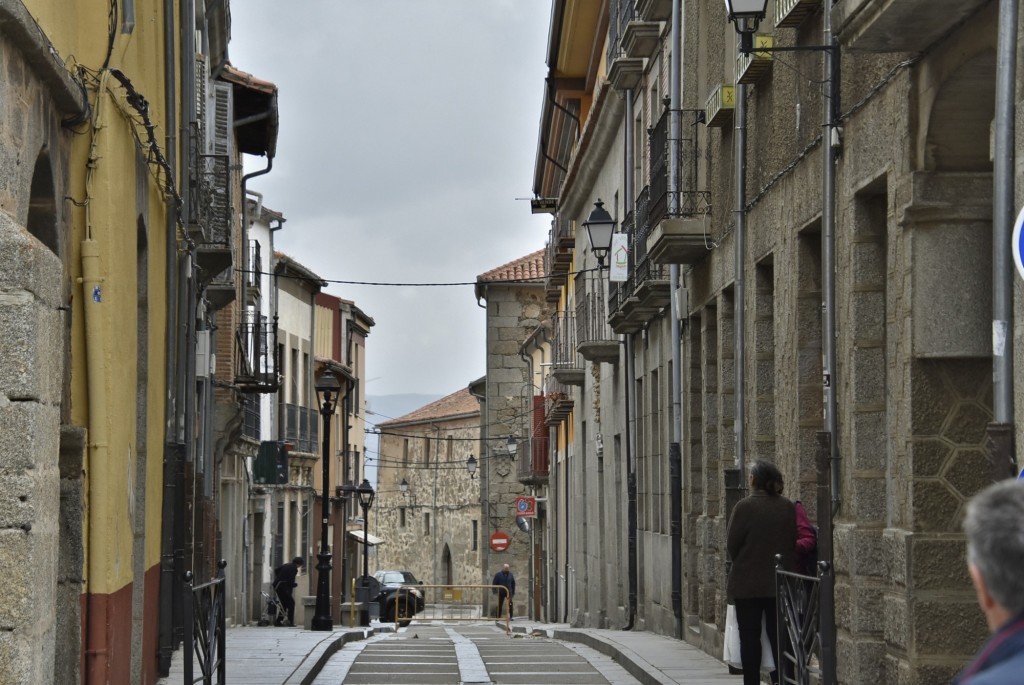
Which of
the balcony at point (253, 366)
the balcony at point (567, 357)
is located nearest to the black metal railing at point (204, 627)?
the balcony at point (253, 366)

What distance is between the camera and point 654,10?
19766 mm

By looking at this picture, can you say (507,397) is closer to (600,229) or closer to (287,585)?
(287,585)

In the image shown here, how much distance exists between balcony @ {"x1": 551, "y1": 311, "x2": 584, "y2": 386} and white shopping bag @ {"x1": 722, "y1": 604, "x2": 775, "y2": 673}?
65.4ft

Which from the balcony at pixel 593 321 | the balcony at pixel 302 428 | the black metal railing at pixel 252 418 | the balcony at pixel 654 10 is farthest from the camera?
the balcony at pixel 302 428

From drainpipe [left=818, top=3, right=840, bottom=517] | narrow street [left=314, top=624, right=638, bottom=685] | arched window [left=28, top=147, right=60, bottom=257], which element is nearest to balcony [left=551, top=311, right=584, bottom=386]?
narrow street [left=314, top=624, right=638, bottom=685]

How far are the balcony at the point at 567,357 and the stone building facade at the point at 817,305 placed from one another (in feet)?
23.6

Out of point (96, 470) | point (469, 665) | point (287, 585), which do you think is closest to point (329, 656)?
point (469, 665)

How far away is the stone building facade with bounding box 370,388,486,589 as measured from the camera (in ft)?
226

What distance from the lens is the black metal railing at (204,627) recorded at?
417 inches

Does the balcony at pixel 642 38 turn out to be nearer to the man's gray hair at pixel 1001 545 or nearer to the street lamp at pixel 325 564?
→ the street lamp at pixel 325 564

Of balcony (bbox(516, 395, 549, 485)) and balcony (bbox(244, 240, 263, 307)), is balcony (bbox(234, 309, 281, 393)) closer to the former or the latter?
balcony (bbox(244, 240, 263, 307))

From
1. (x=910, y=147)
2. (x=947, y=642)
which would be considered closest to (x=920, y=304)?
(x=910, y=147)

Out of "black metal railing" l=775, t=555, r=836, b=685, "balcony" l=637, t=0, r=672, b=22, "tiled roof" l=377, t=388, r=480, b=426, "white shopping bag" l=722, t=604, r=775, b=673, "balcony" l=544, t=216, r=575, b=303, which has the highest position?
"balcony" l=637, t=0, r=672, b=22

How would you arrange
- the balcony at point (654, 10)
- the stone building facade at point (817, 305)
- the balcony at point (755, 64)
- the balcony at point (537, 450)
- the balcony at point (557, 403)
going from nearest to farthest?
the stone building facade at point (817, 305), the balcony at point (755, 64), the balcony at point (654, 10), the balcony at point (557, 403), the balcony at point (537, 450)
